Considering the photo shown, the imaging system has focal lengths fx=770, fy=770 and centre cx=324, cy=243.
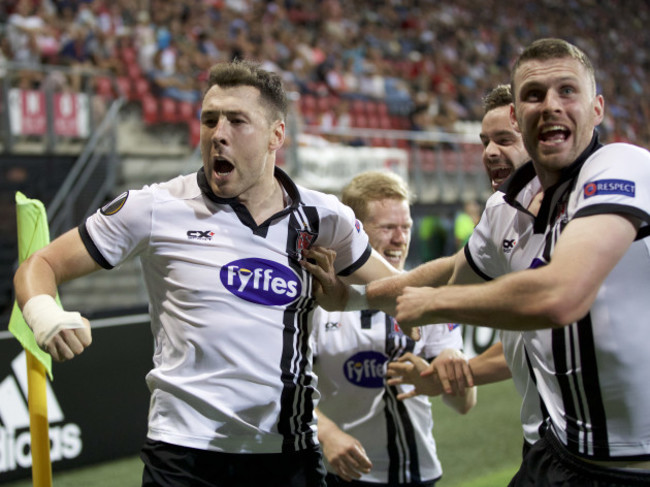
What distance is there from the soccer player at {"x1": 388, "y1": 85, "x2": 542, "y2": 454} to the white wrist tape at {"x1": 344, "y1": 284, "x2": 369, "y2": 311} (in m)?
0.42

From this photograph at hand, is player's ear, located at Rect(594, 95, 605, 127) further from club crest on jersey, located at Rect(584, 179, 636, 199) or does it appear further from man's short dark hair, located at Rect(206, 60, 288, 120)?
man's short dark hair, located at Rect(206, 60, 288, 120)

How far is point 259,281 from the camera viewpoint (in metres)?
2.81

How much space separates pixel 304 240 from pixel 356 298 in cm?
36

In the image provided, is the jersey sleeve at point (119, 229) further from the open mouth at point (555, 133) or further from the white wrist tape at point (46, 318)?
the open mouth at point (555, 133)

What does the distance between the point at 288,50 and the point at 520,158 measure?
40.2 ft

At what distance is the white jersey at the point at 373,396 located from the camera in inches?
143

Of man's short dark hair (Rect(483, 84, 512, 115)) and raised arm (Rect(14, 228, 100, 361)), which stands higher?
man's short dark hair (Rect(483, 84, 512, 115))

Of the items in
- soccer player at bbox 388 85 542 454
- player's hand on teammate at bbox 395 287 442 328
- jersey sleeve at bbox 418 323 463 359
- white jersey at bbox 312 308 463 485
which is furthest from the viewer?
jersey sleeve at bbox 418 323 463 359

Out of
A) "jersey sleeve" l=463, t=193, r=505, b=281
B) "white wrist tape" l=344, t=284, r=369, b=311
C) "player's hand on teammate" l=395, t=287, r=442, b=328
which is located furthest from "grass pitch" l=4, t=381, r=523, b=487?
"player's hand on teammate" l=395, t=287, r=442, b=328

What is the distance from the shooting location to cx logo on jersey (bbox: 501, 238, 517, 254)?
2594 millimetres

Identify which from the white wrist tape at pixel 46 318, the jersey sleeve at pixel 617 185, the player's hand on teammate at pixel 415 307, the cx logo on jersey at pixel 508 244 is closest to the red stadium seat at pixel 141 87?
the white wrist tape at pixel 46 318

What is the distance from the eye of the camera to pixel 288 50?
15156 millimetres

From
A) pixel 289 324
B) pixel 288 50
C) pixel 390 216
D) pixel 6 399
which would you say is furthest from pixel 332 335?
pixel 288 50

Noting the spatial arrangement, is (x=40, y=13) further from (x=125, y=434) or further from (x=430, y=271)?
(x=430, y=271)
